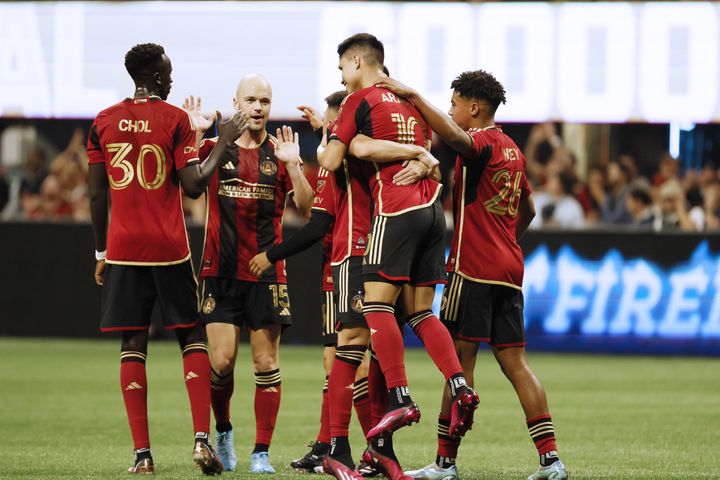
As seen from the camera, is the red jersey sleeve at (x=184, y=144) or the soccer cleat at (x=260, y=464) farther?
the soccer cleat at (x=260, y=464)

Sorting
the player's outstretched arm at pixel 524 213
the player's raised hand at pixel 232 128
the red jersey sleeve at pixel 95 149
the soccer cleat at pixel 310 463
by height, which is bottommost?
the soccer cleat at pixel 310 463

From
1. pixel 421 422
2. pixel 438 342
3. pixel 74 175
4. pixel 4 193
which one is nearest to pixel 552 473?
pixel 438 342

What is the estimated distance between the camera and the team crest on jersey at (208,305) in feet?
26.2

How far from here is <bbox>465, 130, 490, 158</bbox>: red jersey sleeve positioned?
718 cm

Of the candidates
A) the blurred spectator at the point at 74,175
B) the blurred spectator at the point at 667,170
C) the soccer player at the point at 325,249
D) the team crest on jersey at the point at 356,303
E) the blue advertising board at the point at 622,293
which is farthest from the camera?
the blurred spectator at the point at 74,175

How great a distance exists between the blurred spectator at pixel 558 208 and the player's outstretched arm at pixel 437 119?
416 inches

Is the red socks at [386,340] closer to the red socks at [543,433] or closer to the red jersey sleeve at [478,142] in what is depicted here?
the red socks at [543,433]

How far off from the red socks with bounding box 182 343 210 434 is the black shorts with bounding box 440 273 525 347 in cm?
145

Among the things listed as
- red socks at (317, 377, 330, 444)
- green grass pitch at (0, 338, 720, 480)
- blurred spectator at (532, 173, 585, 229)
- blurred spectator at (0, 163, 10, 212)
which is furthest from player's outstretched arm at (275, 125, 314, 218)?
blurred spectator at (0, 163, 10, 212)

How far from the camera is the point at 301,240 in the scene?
7547 mm

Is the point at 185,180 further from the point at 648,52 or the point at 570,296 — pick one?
the point at 648,52

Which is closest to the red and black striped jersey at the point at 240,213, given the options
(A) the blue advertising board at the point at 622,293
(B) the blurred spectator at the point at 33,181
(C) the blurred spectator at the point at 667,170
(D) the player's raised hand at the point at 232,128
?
(D) the player's raised hand at the point at 232,128

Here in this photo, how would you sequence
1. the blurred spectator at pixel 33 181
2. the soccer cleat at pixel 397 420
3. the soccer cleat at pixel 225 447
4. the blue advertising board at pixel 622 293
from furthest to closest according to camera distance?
the blurred spectator at pixel 33 181 → the blue advertising board at pixel 622 293 → the soccer cleat at pixel 225 447 → the soccer cleat at pixel 397 420

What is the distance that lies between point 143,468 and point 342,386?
131cm
